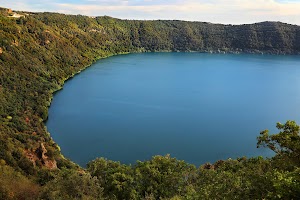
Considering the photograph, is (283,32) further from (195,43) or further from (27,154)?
(27,154)

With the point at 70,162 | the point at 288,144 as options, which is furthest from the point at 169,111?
the point at 288,144

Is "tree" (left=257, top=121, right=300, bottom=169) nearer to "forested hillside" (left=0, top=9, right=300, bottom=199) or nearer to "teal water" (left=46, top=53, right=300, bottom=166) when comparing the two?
"forested hillside" (left=0, top=9, right=300, bottom=199)

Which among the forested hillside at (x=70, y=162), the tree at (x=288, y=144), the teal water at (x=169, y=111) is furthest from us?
the teal water at (x=169, y=111)

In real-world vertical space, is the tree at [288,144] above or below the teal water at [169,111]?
above

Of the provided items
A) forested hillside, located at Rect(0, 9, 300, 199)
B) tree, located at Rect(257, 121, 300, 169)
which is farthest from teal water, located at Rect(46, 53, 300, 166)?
tree, located at Rect(257, 121, 300, 169)

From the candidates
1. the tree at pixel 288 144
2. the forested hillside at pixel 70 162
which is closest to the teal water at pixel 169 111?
the forested hillside at pixel 70 162

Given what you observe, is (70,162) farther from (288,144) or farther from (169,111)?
(288,144)

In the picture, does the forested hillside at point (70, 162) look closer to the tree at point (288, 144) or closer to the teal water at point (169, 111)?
the tree at point (288, 144)

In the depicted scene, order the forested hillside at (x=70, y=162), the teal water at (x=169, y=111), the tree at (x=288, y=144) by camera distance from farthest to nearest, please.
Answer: the teal water at (x=169, y=111) < the tree at (x=288, y=144) < the forested hillside at (x=70, y=162)
